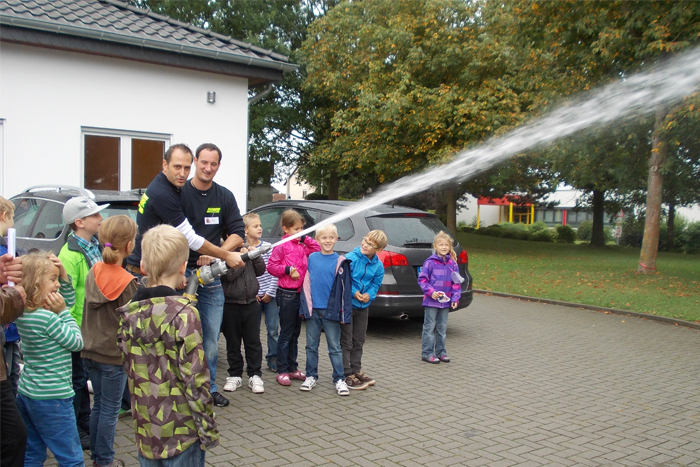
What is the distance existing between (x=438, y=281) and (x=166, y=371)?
15.4 ft

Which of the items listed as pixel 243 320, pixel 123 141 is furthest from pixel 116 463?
pixel 123 141

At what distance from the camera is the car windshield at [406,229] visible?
8242mm

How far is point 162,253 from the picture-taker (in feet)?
9.90

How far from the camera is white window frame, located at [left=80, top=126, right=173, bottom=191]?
10.9 m

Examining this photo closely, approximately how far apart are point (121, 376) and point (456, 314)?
295 inches

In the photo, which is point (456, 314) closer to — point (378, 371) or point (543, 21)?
point (378, 371)

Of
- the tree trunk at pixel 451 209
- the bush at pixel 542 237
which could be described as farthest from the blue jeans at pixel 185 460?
the bush at pixel 542 237

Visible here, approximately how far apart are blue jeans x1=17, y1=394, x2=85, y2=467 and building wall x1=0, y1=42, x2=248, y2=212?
7.88 meters

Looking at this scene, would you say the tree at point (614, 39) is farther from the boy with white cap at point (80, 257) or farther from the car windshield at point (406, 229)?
the boy with white cap at point (80, 257)

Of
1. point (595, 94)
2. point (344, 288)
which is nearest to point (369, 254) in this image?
point (344, 288)

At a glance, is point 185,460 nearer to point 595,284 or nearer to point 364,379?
point 364,379

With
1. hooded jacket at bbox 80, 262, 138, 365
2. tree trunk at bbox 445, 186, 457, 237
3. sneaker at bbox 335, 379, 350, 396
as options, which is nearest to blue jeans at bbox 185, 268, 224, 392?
hooded jacket at bbox 80, 262, 138, 365

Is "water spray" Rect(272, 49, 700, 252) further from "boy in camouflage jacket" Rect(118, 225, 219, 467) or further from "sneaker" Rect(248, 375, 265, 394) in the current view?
"boy in camouflage jacket" Rect(118, 225, 219, 467)

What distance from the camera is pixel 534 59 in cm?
1867
